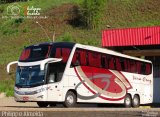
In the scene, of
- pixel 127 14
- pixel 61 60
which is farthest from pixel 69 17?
pixel 61 60

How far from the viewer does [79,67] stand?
2348 cm

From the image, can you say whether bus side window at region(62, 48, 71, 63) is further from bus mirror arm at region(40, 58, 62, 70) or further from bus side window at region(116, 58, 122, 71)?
bus side window at region(116, 58, 122, 71)

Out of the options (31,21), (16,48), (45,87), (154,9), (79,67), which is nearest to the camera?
(45,87)

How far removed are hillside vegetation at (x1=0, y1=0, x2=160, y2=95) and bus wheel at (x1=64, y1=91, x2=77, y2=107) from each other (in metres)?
47.1

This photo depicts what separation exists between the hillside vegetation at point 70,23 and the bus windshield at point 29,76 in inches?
1883

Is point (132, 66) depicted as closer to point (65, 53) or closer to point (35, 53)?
point (65, 53)

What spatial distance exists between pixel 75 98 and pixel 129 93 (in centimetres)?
614

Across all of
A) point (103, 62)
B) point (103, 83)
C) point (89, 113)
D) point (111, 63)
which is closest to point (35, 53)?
point (103, 62)

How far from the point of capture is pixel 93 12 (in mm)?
83625

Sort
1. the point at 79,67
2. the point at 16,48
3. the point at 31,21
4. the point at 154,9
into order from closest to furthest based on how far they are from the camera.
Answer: the point at 79,67, the point at 16,48, the point at 154,9, the point at 31,21

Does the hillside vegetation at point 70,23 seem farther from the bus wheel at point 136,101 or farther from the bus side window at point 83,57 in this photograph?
the bus side window at point 83,57

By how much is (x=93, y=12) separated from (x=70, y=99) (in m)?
61.4

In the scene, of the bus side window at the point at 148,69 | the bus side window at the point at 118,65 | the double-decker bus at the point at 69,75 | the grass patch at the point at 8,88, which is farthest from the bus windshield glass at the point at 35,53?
the grass patch at the point at 8,88

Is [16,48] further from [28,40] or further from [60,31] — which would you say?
[60,31]
